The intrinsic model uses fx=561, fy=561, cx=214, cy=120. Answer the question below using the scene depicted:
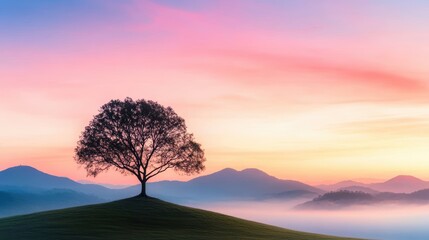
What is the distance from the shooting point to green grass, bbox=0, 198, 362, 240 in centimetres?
7325

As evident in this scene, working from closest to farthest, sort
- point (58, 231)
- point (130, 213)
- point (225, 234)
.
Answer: point (58, 231) < point (225, 234) < point (130, 213)

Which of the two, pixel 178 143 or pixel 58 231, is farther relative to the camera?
pixel 178 143

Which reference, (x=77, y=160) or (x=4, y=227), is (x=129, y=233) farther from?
(x=77, y=160)

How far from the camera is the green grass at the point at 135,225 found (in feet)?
240

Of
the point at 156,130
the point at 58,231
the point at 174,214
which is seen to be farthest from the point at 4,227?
the point at 156,130

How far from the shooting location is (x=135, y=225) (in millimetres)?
83562

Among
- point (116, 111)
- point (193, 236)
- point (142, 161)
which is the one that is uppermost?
point (116, 111)

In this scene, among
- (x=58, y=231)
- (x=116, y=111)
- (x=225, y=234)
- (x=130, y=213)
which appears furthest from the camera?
(x=116, y=111)

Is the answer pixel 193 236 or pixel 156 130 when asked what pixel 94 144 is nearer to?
pixel 156 130

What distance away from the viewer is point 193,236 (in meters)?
75.6

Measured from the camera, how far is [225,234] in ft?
264

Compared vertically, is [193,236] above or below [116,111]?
below

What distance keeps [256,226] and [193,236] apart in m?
22.5

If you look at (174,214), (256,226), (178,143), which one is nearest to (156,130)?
(178,143)
